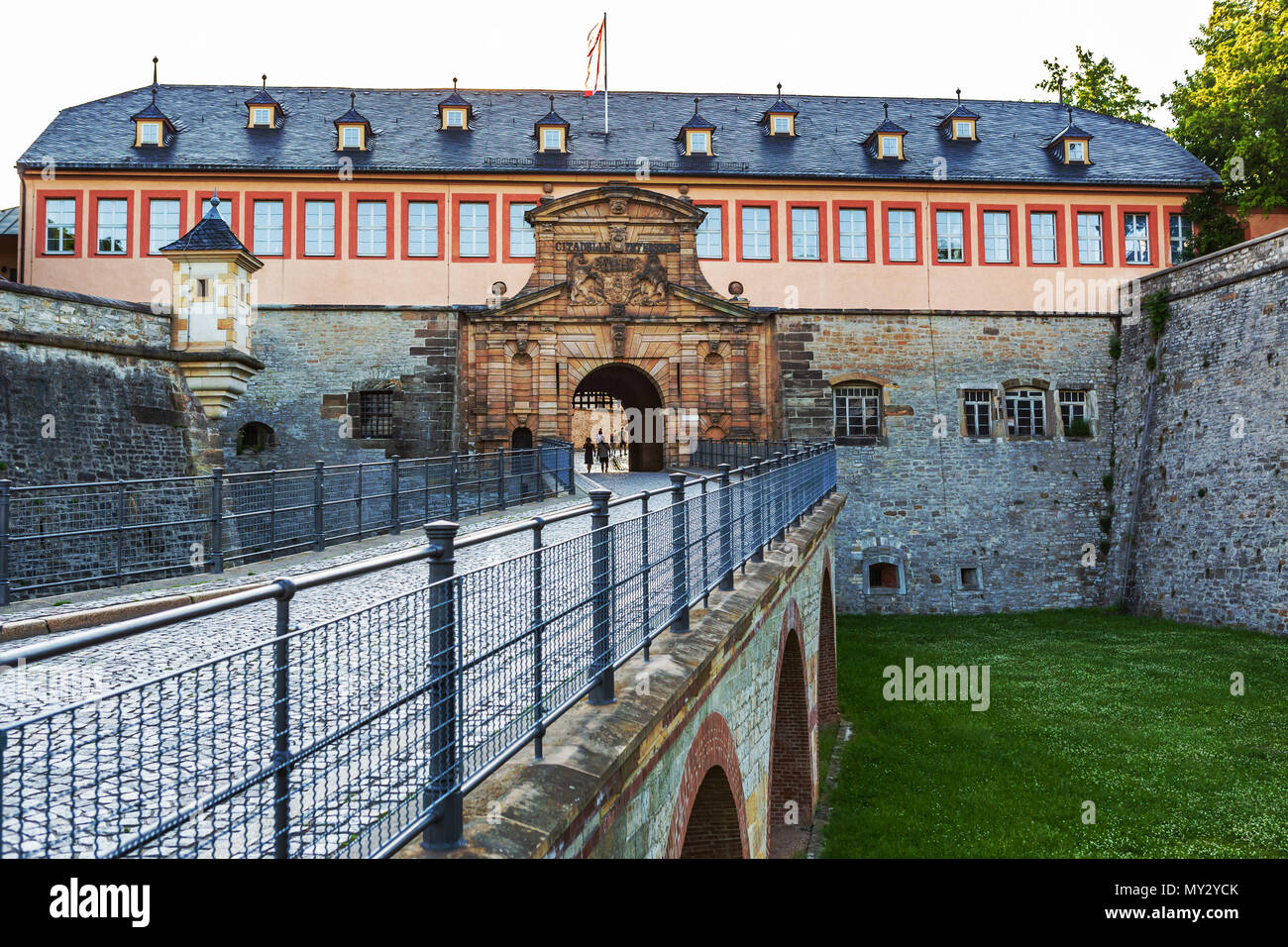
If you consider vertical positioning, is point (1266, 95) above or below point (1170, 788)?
above

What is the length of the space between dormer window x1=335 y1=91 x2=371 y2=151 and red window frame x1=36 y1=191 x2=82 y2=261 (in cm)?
740

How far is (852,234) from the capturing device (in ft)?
97.1

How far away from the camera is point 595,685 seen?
495 centimetres

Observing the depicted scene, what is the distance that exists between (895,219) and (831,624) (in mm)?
16172

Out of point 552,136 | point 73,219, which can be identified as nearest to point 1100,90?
point 552,136

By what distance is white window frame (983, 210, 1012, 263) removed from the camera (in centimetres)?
2977

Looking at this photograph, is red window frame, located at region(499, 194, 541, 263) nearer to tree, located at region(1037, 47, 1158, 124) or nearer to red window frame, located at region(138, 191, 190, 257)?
red window frame, located at region(138, 191, 190, 257)

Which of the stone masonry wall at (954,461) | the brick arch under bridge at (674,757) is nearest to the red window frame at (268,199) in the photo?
the stone masonry wall at (954,461)

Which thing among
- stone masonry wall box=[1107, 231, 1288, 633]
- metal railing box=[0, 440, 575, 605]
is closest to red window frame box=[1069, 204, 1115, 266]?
stone masonry wall box=[1107, 231, 1288, 633]

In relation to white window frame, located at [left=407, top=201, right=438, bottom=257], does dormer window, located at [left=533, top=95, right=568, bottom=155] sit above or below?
above

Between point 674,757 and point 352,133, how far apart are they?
28.3 metres

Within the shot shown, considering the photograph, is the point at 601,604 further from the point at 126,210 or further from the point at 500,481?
the point at 126,210
